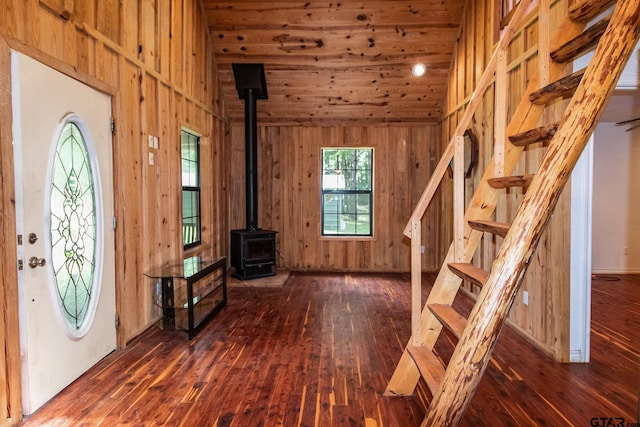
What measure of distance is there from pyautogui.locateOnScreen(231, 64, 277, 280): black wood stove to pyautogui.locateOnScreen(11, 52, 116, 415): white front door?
8.48ft

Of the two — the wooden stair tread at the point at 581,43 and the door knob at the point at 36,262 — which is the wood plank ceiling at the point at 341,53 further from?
the door knob at the point at 36,262

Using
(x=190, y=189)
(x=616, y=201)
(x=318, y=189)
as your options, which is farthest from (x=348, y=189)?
(x=616, y=201)

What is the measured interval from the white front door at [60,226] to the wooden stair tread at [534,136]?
2.69m

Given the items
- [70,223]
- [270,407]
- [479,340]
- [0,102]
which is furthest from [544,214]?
[70,223]

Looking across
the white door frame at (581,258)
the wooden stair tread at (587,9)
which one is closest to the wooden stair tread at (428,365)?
the white door frame at (581,258)

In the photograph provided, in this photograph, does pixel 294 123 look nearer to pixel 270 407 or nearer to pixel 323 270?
pixel 323 270

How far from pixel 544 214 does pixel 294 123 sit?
217 inches

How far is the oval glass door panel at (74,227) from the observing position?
243cm

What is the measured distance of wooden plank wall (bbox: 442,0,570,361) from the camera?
2.85 metres

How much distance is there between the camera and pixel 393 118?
20.7 feet

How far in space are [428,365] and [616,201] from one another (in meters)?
5.75

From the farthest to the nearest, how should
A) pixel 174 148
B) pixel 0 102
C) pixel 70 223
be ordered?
pixel 174 148 → pixel 70 223 → pixel 0 102

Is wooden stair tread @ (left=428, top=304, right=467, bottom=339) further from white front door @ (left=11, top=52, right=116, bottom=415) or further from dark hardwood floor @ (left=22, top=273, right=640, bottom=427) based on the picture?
white front door @ (left=11, top=52, right=116, bottom=415)

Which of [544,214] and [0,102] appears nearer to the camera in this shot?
[544,214]
